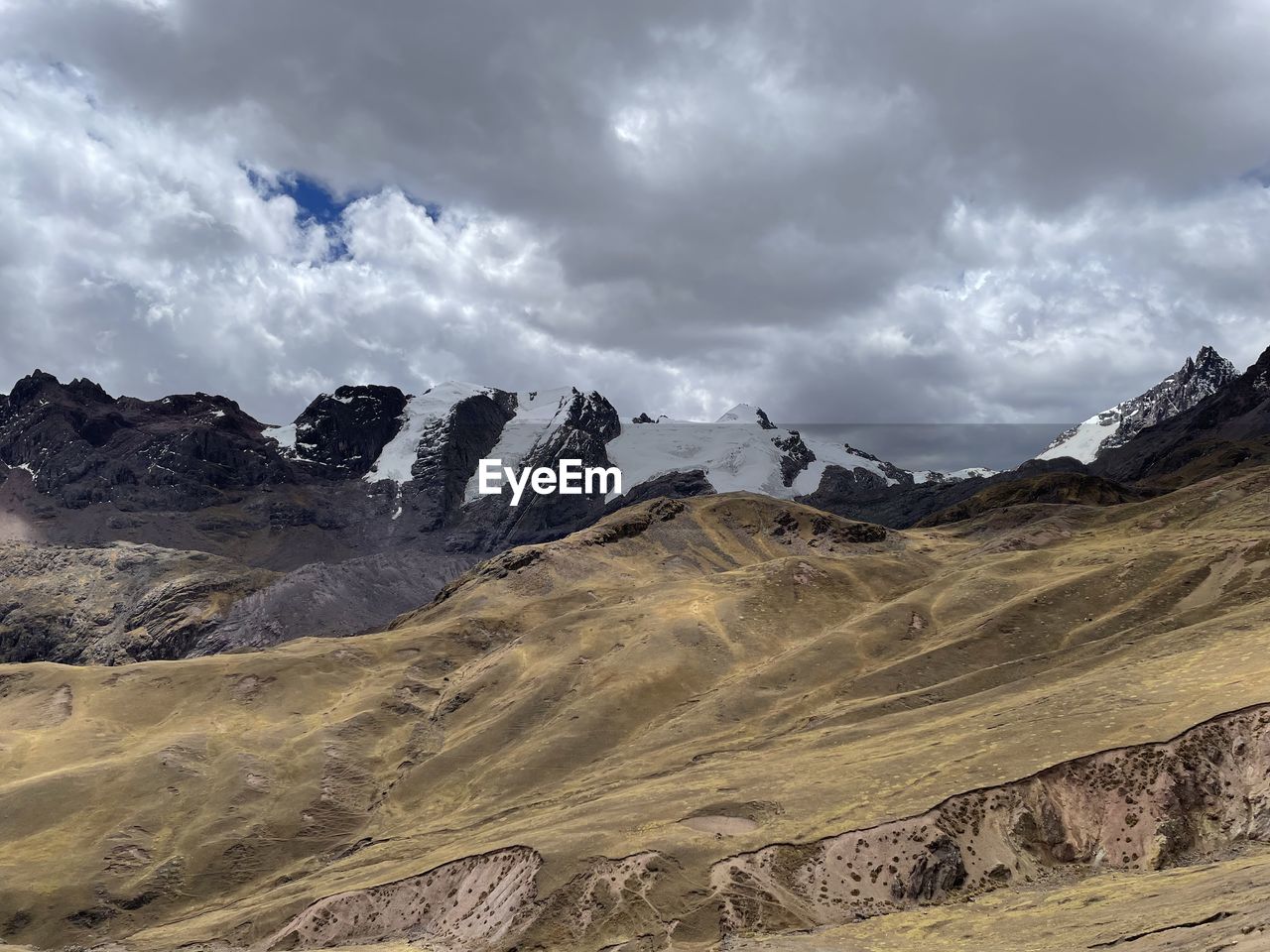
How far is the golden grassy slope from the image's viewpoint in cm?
8156

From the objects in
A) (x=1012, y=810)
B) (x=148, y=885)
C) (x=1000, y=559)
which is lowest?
(x=148, y=885)

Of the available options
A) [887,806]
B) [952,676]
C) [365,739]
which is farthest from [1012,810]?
[365,739]

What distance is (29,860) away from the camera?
121750mm

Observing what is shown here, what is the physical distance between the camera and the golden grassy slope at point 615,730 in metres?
81.6

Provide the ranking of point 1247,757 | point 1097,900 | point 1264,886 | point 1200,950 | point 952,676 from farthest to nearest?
point 952,676, point 1247,757, point 1097,900, point 1264,886, point 1200,950

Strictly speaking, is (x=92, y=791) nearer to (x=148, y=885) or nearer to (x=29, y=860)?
(x=29, y=860)

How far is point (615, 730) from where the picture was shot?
139 meters

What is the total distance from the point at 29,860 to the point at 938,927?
365 ft

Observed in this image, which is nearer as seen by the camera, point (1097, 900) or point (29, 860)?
point (1097, 900)

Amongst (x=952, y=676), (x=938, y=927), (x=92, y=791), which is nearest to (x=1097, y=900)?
(x=938, y=927)

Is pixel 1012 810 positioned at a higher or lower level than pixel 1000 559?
lower

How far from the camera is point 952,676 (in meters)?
132

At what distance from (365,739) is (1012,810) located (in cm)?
11076

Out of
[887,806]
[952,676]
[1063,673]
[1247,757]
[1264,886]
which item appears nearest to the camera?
[1264,886]
